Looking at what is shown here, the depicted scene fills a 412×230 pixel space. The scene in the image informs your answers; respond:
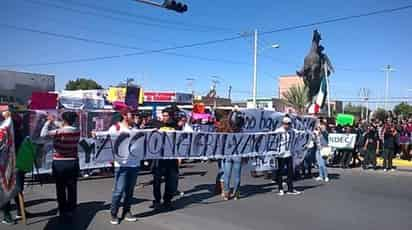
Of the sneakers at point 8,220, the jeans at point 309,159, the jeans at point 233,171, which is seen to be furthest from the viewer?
the jeans at point 309,159

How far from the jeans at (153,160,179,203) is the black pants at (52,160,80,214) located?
5.20ft

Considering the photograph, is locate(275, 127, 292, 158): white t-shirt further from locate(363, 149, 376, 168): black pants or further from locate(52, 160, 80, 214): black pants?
locate(363, 149, 376, 168): black pants

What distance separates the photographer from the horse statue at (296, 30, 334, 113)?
94.1 ft

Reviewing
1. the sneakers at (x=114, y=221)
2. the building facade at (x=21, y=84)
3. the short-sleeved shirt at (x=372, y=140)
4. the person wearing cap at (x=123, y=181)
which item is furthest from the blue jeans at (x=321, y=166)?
the building facade at (x=21, y=84)

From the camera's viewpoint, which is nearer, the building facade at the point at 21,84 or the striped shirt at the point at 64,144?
the striped shirt at the point at 64,144

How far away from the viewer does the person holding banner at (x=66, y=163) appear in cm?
710

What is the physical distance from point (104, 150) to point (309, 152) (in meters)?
7.45

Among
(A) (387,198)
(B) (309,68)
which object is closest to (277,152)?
(A) (387,198)

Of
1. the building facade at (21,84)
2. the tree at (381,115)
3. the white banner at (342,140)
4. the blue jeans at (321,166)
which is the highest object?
the building facade at (21,84)

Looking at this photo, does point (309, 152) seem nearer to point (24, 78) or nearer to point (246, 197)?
point (246, 197)

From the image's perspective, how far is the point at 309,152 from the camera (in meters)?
13.5

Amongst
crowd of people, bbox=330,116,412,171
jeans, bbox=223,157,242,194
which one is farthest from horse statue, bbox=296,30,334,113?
jeans, bbox=223,157,242,194

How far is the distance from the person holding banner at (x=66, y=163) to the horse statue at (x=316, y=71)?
22.8m

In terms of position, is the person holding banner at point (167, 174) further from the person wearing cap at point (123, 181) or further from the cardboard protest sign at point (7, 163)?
the cardboard protest sign at point (7, 163)
